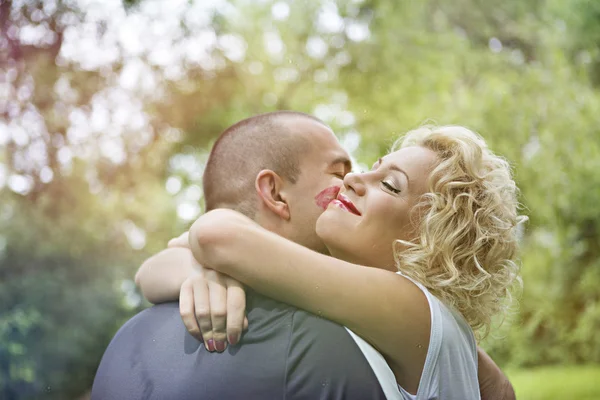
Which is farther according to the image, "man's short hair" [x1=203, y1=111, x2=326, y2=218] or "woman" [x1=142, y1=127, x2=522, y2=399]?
"man's short hair" [x1=203, y1=111, x2=326, y2=218]

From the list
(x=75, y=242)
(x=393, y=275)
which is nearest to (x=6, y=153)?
(x=75, y=242)

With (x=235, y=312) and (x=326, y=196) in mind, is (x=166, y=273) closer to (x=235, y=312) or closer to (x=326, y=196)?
(x=235, y=312)

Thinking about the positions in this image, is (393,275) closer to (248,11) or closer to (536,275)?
(536,275)

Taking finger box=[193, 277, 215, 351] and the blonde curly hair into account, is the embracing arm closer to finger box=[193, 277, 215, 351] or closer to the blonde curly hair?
the blonde curly hair

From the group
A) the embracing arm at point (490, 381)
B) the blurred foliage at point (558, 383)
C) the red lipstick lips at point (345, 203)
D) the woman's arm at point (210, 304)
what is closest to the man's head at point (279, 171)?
the red lipstick lips at point (345, 203)

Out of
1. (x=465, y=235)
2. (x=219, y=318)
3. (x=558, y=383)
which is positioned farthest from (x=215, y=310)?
(x=558, y=383)

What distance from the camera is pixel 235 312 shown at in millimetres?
1229

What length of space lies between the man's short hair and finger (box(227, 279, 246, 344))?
0.32m

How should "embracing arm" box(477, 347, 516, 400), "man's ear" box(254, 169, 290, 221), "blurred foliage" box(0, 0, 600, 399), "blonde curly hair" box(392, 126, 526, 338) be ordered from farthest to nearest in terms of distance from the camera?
1. "blurred foliage" box(0, 0, 600, 399)
2. "embracing arm" box(477, 347, 516, 400)
3. "man's ear" box(254, 169, 290, 221)
4. "blonde curly hair" box(392, 126, 526, 338)

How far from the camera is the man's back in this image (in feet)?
3.92

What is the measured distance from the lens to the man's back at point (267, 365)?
1.19 m

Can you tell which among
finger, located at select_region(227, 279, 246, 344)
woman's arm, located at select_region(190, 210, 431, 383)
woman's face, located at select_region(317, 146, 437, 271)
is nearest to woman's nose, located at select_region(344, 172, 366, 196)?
woman's face, located at select_region(317, 146, 437, 271)

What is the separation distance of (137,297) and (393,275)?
16.2ft

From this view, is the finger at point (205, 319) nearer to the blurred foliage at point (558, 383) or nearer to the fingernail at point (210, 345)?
the fingernail at point (210, 345)
